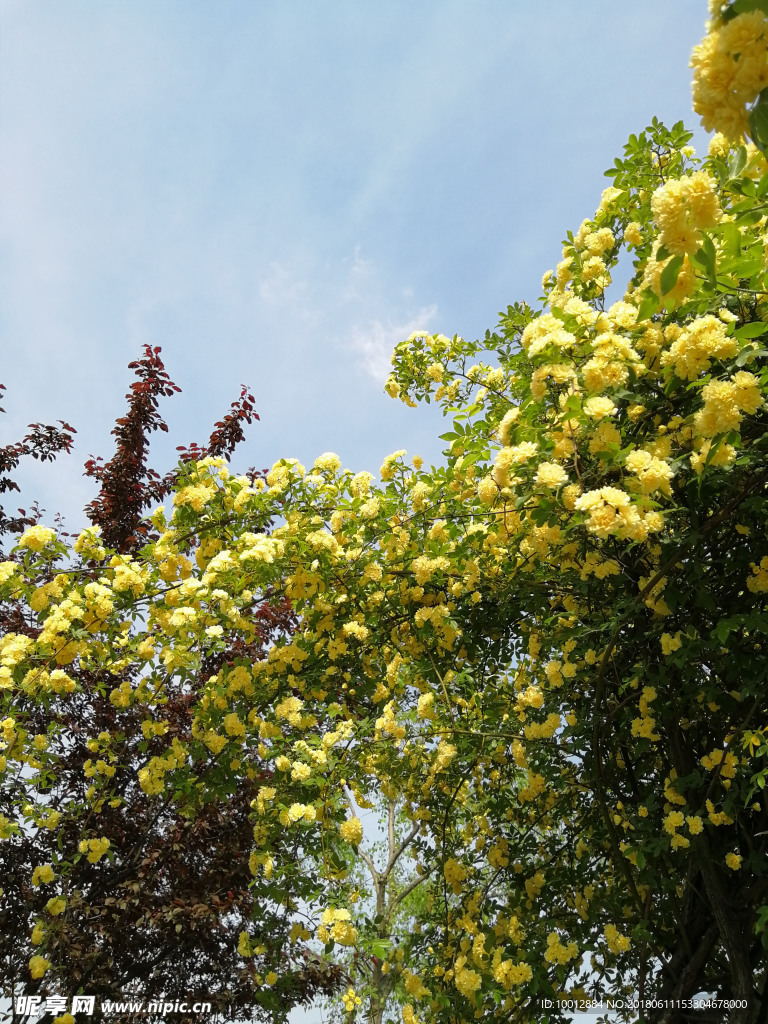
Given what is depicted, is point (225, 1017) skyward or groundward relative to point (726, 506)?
groundward

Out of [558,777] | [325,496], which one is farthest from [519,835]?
[325,496]

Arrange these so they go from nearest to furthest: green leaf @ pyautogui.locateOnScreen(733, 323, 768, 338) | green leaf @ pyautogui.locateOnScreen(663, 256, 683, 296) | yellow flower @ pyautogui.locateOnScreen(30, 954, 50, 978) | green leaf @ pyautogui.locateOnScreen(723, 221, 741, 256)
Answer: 1. green leaf @ pyautogui.locateOnScreen(663, 256, 683, 296)
2. green leaf @ pyautogui.locateOnScreen(723, 221, 741, 256)
3. green leaf @ pyautogui.locateOnScreen(733, 323, 768, 338)
4. yellow flower @ pyautogui.locateOnScreen(30, 954, 50, 978)

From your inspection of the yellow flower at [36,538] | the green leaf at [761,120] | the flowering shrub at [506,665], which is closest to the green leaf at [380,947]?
the flowering shrub at [506,665]

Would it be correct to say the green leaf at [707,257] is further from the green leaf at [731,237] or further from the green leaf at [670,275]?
the green leaf at [731,237]

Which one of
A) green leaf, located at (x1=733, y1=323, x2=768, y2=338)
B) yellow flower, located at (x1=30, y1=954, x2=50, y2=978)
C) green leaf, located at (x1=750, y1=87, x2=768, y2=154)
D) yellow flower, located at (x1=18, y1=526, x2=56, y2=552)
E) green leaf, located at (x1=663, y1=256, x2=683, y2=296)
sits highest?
yellow flower, located at (x1=18, y1=526, x2=56, y2=552)

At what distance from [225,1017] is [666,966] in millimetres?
2885

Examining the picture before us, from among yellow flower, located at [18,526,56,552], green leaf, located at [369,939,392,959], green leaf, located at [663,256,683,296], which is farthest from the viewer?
yellow flower, located at [18,526,56,552]

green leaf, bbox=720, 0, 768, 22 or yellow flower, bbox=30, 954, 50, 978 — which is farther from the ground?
green leaf, bbox=720, 0, 768, 22

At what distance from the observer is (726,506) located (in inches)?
89.4

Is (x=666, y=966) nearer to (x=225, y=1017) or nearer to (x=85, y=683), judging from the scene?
(x=225, y=1017)

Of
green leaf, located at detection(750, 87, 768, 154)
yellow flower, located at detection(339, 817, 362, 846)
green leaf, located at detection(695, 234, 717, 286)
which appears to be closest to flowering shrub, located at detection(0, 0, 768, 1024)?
yellow flower, located at detection(339, 817, 362, 846)

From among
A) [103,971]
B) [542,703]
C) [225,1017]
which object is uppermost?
[542,703]

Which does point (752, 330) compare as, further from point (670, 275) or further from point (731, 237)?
point (670, 275)

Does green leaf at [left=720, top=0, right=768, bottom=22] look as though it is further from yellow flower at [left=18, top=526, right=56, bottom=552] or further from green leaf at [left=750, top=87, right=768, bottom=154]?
yellow flower at [left=18, top=526, right=56, bottom=552]
